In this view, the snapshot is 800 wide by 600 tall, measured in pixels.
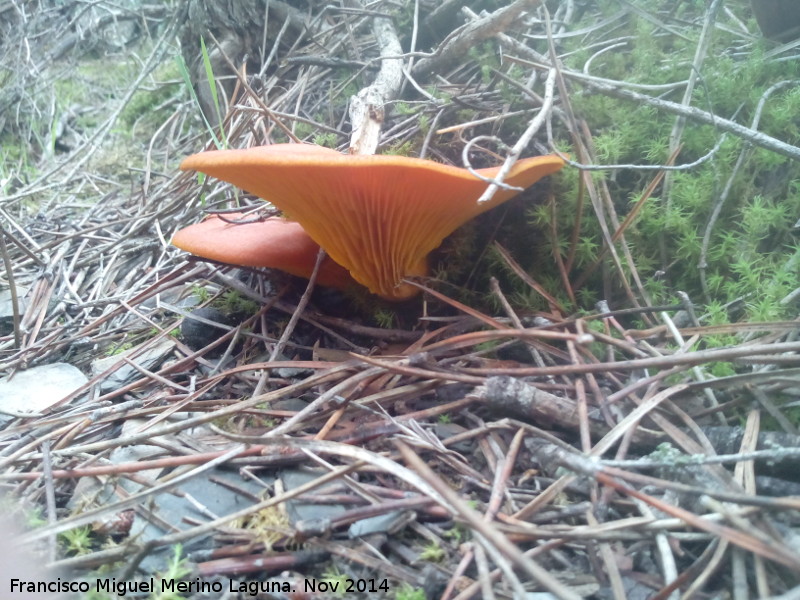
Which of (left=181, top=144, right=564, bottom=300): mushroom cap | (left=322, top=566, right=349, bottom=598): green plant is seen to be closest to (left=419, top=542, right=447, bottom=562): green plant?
(left=322, top=566, right=349, bottom=598): green plant

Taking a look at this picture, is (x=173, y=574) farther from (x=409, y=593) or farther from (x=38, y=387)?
(x=38, y=387)

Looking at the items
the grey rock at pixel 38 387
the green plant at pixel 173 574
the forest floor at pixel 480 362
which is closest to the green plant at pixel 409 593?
the forest floor at pixel 480 362

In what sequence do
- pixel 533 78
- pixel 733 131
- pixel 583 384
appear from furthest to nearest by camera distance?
pixel 533 78 → pixel 733 131 → pixel 583 384

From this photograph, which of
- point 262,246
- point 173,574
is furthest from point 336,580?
point 262,246

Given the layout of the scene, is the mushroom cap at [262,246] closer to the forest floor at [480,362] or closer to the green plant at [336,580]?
the forest floor at [480,362]

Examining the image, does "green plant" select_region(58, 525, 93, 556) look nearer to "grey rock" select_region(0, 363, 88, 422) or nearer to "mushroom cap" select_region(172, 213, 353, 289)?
"grey rock" select_region(0, 363, 88, 422)

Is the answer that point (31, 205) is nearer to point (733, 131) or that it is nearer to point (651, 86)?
point (651, 86)

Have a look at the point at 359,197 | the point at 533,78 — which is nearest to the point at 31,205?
the point at 359,197
